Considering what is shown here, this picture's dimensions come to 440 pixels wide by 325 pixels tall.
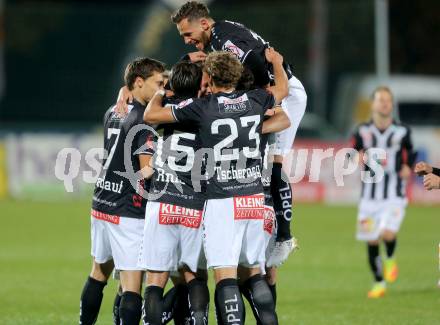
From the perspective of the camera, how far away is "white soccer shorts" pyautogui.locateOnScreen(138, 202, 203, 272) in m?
8.91

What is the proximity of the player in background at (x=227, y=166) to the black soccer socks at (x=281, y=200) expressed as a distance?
98 cm

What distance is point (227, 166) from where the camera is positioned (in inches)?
344

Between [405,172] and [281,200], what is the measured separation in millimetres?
4458

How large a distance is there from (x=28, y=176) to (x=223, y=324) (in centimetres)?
1925

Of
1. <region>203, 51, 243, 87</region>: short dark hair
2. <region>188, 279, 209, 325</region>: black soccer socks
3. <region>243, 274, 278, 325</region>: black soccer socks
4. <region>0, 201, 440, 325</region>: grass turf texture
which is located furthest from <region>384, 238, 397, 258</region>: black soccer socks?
<region>203, 51, 243, 87</region>: short dark hair

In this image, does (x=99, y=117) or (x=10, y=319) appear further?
(x=99, y=117)

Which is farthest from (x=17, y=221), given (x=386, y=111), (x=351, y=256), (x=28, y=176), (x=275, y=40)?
(x=275, y=40)

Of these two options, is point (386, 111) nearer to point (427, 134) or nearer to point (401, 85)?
point (427, 134)

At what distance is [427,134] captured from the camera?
2834cm

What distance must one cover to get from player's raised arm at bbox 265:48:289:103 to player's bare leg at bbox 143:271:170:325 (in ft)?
5.87

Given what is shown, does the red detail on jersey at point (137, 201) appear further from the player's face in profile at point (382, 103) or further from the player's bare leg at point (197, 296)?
the player's face in profile at point (382, 103)

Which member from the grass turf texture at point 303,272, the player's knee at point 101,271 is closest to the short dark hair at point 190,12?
the player's knee at point 101,271

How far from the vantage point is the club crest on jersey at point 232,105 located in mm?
8719

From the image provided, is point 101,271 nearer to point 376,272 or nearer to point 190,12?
point 190,12
